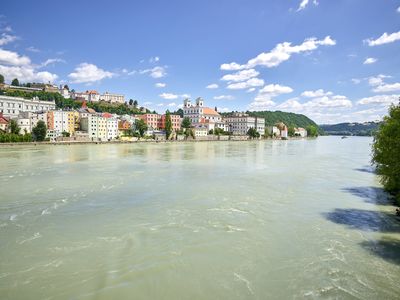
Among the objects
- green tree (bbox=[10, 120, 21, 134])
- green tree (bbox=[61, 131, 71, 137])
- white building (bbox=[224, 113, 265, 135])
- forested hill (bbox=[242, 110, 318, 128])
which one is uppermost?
forested hill (bbox=[242, 110, 318, 128])

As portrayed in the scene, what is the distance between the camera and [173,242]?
792cm

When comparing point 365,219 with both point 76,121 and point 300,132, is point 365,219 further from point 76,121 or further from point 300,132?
point 300,132

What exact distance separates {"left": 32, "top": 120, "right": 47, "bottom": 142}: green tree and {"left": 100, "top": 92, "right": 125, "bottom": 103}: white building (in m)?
67.8

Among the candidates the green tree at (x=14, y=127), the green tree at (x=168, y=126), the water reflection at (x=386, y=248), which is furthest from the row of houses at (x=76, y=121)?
the water reflection at (x=386, y=248)

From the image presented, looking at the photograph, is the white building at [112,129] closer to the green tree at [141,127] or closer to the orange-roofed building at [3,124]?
the green tree at [141,127]

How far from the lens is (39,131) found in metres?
54.8

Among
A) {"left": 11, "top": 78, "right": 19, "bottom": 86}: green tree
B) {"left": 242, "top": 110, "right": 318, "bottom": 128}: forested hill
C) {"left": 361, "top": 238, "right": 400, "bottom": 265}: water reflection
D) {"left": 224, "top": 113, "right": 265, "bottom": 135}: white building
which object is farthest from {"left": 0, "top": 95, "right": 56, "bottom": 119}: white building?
{"left": 242, "top": 110, "right": 318, "bottom": 128}: forested hill

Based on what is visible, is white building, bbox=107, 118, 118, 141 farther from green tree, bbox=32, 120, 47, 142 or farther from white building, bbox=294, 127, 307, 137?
white building, bbox=294, 127, 307, 137

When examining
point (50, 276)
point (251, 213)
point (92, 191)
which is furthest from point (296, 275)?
point (92, 191)

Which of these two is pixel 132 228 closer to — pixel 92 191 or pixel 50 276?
pixel 50 276

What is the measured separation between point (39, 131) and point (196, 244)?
55856mm

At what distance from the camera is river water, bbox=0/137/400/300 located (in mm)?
5793

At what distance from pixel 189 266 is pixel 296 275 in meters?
2.32

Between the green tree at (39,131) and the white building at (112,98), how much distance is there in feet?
222
